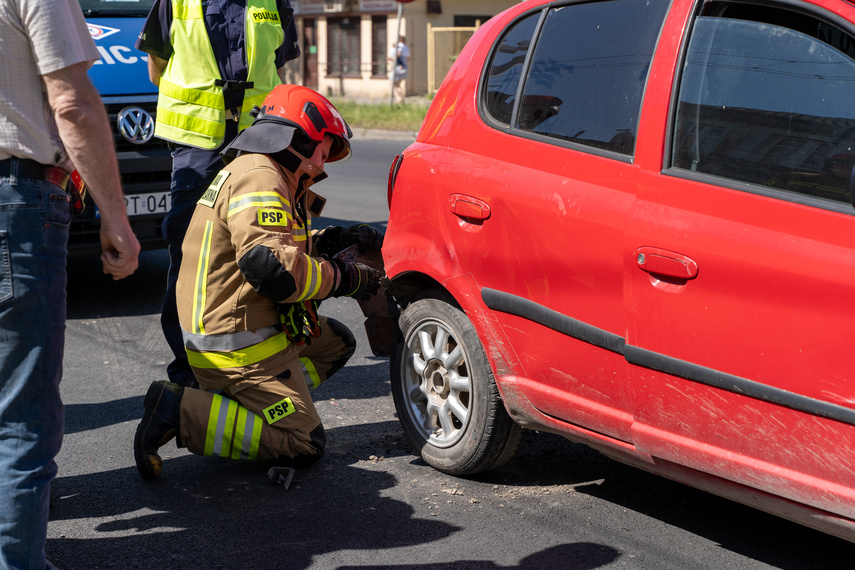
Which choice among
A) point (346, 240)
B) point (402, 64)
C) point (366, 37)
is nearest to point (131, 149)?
point (346, 240)

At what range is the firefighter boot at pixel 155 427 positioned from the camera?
351cm

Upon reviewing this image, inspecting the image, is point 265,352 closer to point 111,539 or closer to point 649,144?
point 111,539

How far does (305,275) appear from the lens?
3.49 m

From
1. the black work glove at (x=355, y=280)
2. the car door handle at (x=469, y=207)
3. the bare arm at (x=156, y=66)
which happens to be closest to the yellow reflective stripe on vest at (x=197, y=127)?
the bare arm at (x=156, y=66)

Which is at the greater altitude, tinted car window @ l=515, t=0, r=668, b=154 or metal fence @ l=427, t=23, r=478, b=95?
tinted car window @ l=515, t=0, r=668, b=154

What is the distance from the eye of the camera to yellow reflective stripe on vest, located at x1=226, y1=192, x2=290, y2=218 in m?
3.41

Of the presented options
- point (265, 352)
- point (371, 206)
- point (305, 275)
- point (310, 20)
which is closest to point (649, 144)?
point (305, 275)

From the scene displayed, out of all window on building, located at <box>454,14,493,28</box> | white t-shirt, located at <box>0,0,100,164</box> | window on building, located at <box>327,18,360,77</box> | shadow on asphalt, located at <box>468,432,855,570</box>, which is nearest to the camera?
white t-shirt, located at <box>0,0,100,164</box>

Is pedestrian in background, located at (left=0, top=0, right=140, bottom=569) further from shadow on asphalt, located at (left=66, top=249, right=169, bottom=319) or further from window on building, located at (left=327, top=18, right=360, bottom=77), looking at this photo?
window on building, located at (left=327, top=18, right=360, bottom=77)

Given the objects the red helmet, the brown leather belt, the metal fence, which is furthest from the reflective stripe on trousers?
the metal fence

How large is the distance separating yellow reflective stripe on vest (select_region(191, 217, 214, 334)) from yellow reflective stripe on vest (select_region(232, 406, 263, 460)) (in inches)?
14.7

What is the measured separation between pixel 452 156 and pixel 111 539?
173 centimetres

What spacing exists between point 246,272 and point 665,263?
1527 mm

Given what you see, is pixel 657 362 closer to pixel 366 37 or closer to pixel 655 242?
pixel 655 242
